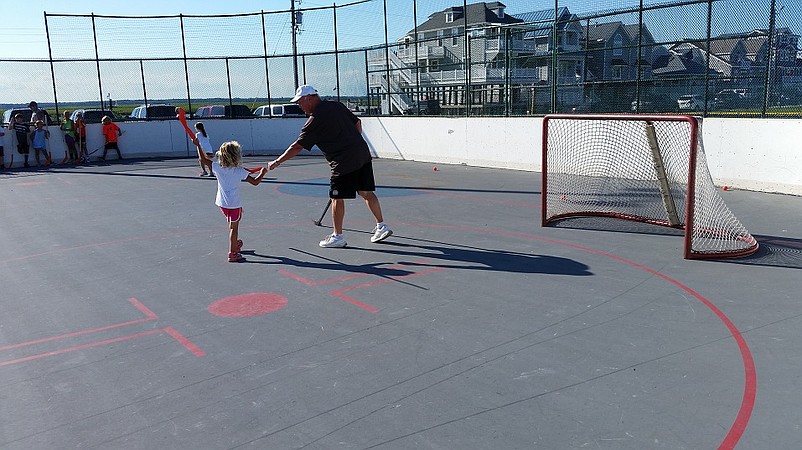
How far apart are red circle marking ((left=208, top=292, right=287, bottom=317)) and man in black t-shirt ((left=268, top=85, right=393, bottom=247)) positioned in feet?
6.43

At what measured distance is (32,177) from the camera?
1694 cm

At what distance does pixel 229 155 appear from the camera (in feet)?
23.5

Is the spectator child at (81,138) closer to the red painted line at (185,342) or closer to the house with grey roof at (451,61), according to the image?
the house with grey roof at (451,61)

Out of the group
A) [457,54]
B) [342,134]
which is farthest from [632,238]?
[457,54]

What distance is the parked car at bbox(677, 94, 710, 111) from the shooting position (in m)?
12.5

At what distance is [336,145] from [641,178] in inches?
241

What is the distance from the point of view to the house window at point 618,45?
45.7 ft

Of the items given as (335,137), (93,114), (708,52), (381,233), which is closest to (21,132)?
(93,114)

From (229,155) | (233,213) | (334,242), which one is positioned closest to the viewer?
(229,155)

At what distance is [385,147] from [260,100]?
640 centimetres

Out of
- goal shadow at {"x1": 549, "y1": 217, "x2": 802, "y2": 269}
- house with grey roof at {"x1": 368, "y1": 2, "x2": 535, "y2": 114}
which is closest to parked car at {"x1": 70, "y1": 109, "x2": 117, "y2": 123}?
house with grey roof at {"x1": 368, "y1": 2, "x2": 535, "y2": 114}

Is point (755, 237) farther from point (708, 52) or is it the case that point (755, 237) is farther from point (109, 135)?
point (109, 135)

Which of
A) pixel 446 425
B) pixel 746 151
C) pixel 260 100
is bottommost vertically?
pixel 446 425

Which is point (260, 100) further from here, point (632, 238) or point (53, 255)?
point (632, 238)
